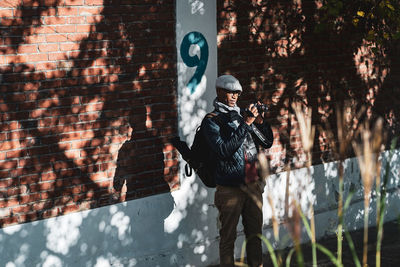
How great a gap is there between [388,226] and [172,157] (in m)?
3.36

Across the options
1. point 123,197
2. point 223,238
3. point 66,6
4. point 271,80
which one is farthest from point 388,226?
point 66,6

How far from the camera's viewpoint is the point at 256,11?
6828 millimetres

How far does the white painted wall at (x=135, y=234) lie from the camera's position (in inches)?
210

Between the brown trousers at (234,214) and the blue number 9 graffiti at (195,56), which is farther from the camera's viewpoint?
the blue number 9 graffiti at (195,56)

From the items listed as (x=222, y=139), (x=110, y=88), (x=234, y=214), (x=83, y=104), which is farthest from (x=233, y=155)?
(x=83, y=104)

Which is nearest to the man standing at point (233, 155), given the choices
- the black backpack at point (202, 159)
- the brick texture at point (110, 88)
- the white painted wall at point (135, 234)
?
the black backpack at point (202, 159)

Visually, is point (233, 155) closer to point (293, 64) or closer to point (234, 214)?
point (234, 214)

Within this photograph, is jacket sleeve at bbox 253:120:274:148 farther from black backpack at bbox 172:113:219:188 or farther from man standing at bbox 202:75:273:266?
black backpack at bbox 172:113:219:188

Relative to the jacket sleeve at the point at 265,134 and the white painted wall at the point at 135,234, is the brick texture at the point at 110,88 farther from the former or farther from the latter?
the jacket sleeve at the point at 265,134

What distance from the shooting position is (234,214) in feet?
18.1

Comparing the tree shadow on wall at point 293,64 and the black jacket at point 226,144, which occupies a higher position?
the tree shadow on wall at point 293,64

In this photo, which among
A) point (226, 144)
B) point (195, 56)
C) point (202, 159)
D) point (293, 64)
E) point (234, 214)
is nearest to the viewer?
point (226, 144)

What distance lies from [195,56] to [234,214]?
5.54ft

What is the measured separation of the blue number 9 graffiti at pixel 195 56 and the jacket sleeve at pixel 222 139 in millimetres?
1004
